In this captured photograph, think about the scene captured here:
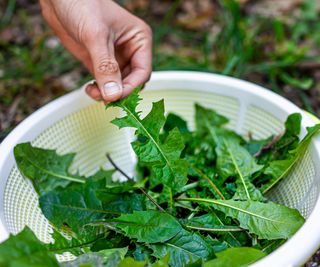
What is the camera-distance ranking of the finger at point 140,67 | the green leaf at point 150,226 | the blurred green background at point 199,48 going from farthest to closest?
the blurred green background at point 199,48
the finger at point 140,67
the green leaf at point 150,226

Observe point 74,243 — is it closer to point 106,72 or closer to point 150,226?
point 150,226

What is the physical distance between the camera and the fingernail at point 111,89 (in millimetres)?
1071

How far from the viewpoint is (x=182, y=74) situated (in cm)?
136

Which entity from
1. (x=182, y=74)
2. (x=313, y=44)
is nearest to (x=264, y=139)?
(x=182, y=74)

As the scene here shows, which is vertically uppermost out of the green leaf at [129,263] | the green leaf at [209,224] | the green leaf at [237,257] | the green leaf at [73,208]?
the green leaf at [129,263]

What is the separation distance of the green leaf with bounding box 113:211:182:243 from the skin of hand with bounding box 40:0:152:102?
288mm

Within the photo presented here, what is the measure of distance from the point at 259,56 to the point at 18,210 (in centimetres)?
123

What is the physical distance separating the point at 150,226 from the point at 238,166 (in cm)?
32

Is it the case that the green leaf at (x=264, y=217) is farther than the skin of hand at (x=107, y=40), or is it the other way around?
the skin of hand at (x=107, y=40)

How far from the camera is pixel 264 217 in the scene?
3.22 feet

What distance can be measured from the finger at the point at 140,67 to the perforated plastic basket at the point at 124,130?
0.15m

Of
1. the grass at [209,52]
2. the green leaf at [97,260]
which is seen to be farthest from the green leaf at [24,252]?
the grass at [209,52]

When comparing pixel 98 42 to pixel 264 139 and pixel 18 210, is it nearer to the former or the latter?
pixel 18 210

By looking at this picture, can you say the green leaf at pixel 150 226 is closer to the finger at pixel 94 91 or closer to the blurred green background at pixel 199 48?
the finger at pixel 94 91
